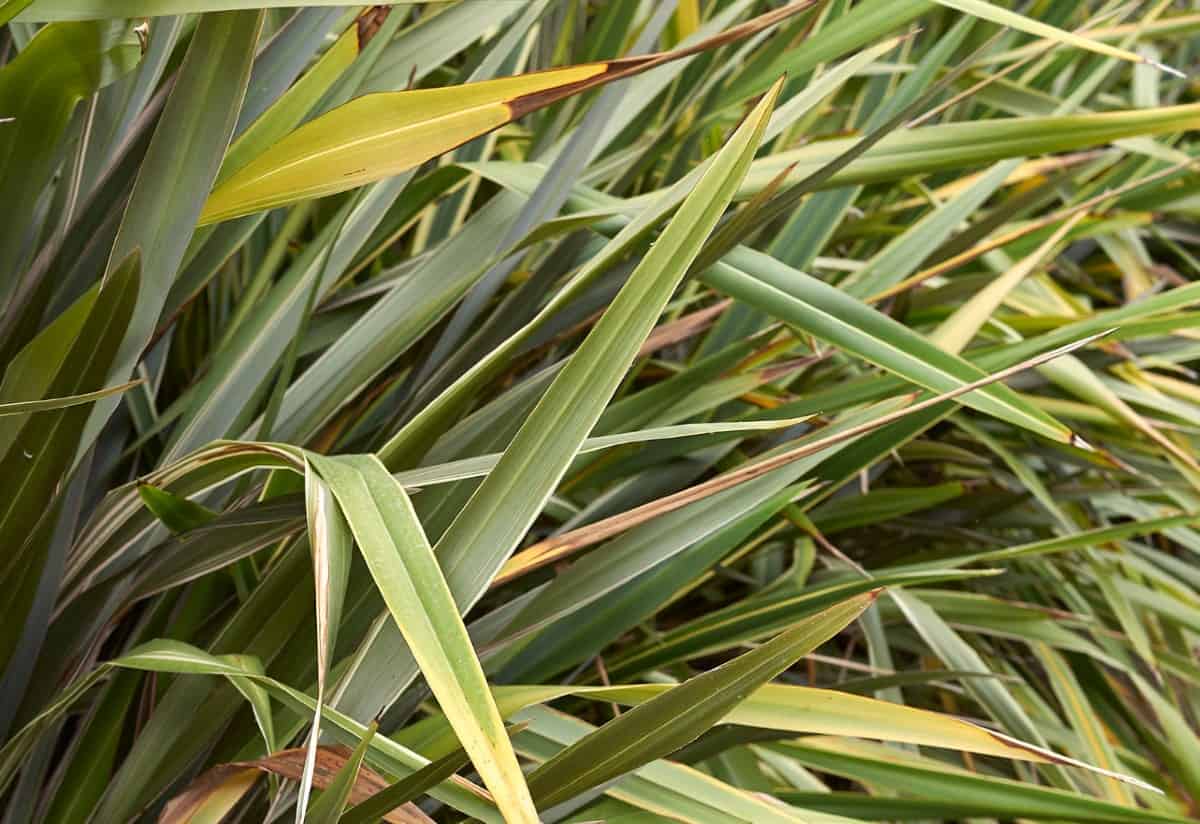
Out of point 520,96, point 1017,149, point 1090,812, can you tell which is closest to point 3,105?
point 520,96

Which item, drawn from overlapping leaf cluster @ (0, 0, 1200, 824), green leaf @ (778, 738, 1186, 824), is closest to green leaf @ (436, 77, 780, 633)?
overlapping leaf cluster @ (0, 0, 1200, 824)

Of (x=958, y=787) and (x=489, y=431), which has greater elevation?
(x=489, y=431)

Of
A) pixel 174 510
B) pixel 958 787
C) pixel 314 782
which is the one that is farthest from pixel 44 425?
pixel 958 787

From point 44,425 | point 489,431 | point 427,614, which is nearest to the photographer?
point 427,614

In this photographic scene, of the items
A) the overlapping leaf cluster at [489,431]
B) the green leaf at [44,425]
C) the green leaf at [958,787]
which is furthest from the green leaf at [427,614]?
the green leaf at [958,787]

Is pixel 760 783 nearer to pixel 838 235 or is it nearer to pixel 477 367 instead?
pixel 477 367

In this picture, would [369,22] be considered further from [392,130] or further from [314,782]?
[314,782]

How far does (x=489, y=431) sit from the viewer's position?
53cm

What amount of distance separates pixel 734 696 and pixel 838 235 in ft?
2.05

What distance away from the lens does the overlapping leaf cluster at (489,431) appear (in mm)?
379

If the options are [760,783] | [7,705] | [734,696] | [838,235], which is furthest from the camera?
[838,235]

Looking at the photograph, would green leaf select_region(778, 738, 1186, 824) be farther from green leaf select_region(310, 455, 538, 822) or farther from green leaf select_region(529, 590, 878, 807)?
green leaf select_region(310, 455, 538, 822)

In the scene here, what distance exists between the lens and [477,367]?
0.41m

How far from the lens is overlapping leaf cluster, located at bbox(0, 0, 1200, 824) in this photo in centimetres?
38
